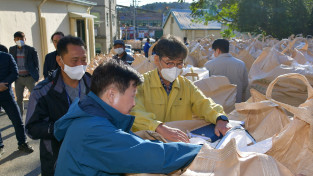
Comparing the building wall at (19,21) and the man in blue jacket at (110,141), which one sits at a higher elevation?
the building wall at (19,21)

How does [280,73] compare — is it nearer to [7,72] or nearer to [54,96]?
[54,96]

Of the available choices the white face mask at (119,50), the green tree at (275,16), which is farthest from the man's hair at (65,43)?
the green tree at (275,16)

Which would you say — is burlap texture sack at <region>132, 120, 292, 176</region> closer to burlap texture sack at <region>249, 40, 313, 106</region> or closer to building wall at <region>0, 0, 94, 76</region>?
burlap texture sack at <region>249, 40, 313, 106</region>

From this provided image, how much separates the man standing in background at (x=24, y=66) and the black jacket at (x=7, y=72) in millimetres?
825

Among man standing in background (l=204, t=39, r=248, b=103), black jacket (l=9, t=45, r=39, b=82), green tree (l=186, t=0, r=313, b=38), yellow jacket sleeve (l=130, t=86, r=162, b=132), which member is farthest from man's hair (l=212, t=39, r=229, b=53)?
green tree (l=186, t=0, r=313, b=38)

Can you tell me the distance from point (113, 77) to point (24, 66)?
4133 millimetres

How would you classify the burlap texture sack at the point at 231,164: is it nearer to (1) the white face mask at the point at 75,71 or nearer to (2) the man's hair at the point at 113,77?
(2) the man's hair at the point at 113,77

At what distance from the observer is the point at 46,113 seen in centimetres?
199

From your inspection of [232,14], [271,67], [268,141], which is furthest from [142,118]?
[232,14]

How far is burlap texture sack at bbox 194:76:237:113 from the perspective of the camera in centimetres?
288

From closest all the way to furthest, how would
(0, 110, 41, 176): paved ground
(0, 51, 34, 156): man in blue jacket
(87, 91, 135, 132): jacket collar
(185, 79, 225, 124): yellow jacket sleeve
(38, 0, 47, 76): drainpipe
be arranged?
(87, 91, 135, 132): jacket collar, (185, 79, 225, 124): yellow jacket sleeve, (0, 110, 41, 176): paved ground, (0, 51, 34, 156): man in blue jacket, (38, 0, 47, 76): drainpipe

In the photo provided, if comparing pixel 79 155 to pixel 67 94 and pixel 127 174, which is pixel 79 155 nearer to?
pixel 127 174

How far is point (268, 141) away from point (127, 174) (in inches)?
25.3

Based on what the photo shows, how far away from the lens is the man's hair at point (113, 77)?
115 cm
